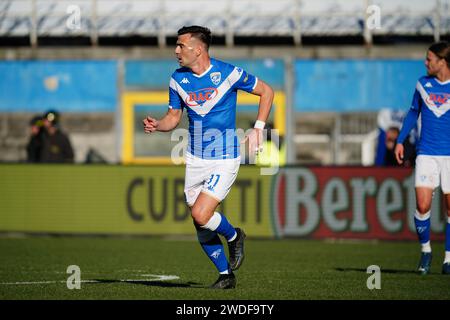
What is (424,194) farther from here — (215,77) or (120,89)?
(120,89)

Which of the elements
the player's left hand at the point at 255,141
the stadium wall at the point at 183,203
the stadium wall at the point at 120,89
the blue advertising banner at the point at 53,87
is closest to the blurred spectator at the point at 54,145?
the stadium wall at the point at 183,203

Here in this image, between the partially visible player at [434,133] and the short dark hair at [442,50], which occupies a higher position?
the short dark hair at [442,50]

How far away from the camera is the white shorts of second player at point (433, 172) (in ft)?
37.9

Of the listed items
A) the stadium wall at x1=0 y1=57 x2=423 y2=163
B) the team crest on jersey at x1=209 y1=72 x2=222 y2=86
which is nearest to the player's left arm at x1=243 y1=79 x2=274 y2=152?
the team crest on jersey at x1=209 y1=72 x2=222 y2=86

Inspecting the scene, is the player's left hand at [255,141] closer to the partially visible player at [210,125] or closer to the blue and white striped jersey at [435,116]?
the partially visible player at [210,125]

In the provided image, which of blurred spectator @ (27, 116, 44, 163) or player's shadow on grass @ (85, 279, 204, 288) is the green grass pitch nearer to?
player's shadow on grass @ (85, 279, 204, 288)

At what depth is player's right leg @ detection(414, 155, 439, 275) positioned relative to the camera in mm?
11547

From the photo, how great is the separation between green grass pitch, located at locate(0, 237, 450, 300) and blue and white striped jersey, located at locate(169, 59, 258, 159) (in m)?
1.29

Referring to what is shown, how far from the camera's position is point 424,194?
11562 mm

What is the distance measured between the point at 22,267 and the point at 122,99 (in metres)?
16.8

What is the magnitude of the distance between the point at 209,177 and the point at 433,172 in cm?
291

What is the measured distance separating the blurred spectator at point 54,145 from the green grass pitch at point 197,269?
2583 mm

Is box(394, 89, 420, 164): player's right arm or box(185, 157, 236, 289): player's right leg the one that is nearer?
box(185, 157, 236, 289): player's right leg
